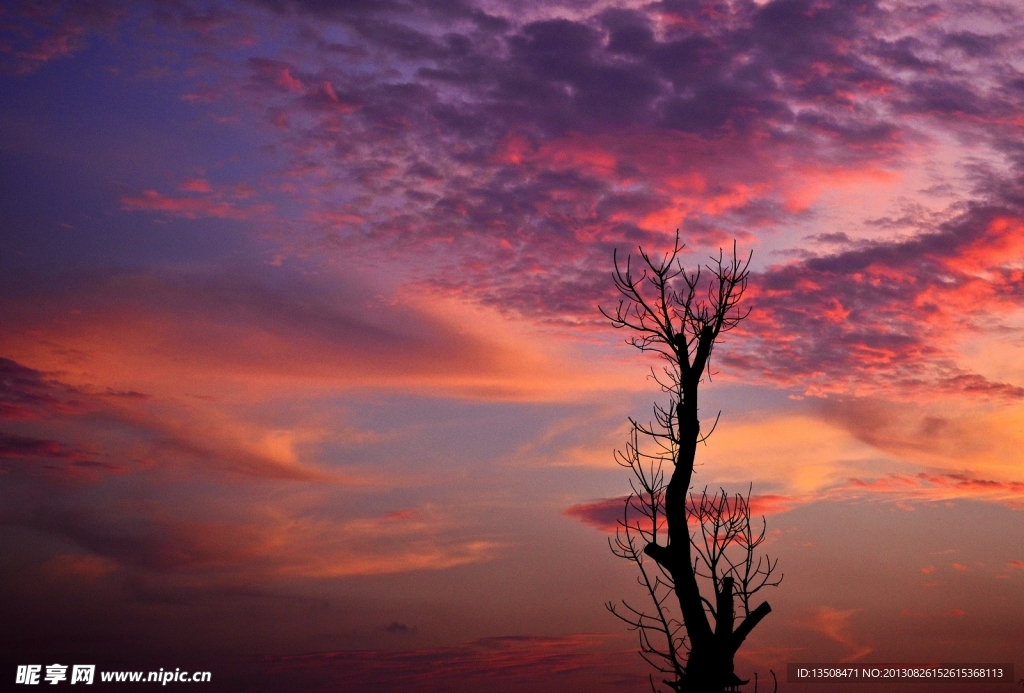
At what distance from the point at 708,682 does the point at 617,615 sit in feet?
3.82

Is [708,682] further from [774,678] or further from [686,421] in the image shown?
[686,421]

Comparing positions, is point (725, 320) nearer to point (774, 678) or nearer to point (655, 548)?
point (655, 548)

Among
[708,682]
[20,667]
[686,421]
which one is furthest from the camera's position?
[20,667]

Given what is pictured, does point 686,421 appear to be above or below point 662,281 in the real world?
below

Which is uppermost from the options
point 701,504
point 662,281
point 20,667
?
point 662,281

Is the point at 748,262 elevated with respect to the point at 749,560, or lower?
elevated

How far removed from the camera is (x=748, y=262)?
30.9 ft

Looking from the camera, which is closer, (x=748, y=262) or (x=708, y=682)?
(x=708, y=682)

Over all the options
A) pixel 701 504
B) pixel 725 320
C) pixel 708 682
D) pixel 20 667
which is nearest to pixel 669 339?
pixel 725 320

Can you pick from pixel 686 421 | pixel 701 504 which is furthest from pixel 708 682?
pixel 686 421

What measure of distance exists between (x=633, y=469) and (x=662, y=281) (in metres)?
1.98

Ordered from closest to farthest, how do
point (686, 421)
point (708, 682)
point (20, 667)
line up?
point (708, 682) → point (686, 421) → point (20, 667)

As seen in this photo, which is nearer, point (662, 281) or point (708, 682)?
point (708, 682)

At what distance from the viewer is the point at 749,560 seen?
29.4ft
